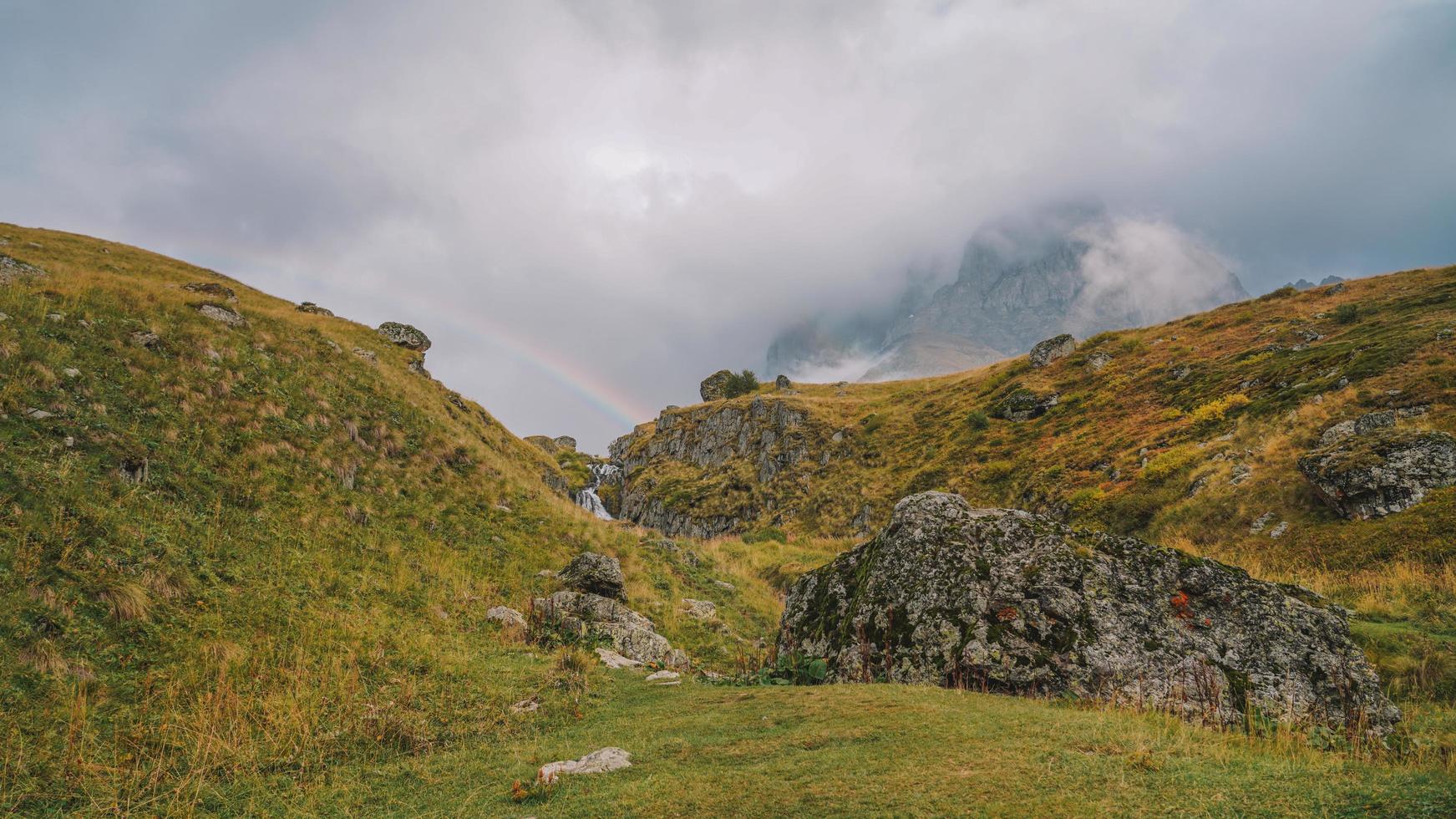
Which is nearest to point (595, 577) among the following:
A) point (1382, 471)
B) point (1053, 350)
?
point (1382, 471)

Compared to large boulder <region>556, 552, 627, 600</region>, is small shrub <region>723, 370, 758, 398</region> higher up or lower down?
higher up

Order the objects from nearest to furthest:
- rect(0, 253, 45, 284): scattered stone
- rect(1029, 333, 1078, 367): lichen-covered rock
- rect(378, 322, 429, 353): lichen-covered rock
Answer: rect(0, 253, 45, 284): scattered stone → rect(378, 322, 429, 353): lichen-covered rock → rect(1029, 333, 1078, 367): lichen-covered rock

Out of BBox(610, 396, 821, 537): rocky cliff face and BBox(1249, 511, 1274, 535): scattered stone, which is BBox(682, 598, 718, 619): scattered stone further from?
BBox(610, 396, 821, 537): rocky cliff face

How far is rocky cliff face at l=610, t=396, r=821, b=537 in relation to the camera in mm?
93812

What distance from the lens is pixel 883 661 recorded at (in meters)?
11.0

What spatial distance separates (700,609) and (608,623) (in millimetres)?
5828

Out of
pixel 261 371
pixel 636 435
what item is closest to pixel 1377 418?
pixel 261 371

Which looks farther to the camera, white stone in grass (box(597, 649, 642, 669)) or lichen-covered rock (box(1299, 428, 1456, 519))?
lichen-covered rock (box(1299, 428, 1456, 519))

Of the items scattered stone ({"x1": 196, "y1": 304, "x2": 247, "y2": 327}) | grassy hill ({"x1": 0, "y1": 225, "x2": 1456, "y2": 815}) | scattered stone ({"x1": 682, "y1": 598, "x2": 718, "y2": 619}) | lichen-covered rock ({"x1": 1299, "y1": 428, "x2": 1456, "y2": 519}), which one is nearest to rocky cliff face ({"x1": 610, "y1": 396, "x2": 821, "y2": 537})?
scattered stone ({"x1": 682, "y1": 598, "x2": 718, "y2": 619})

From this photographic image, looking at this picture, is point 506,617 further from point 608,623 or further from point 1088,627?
point 1088,627

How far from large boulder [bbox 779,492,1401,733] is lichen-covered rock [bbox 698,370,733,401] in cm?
14091

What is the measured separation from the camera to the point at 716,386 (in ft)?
518

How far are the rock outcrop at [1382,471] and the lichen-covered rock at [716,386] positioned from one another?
13462cm

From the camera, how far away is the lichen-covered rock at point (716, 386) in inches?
6127
